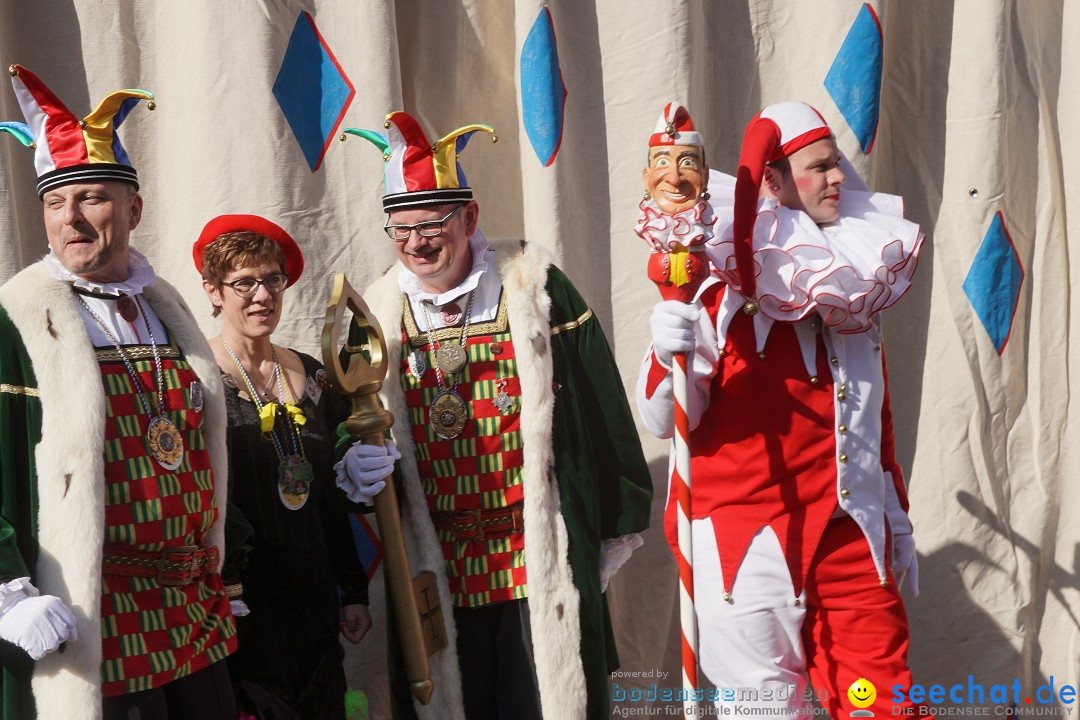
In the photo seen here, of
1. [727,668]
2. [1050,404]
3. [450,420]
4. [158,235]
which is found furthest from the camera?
[1050,404]

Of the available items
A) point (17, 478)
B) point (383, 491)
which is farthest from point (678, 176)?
point (17, 478)

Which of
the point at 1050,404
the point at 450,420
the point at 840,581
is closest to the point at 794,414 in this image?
the point at 840,581

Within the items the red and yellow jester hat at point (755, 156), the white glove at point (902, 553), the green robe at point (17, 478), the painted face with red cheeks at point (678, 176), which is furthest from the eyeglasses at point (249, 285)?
the white glove at point (902, 553)

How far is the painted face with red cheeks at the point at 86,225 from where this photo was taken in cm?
227

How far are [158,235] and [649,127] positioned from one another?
55.9 inches

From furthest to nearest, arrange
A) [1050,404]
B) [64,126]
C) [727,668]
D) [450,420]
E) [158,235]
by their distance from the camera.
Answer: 1. [1050,404]
2. [158,235]
3. [450,420]
4. [727,668]
5. [64,126]

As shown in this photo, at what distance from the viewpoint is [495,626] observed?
111 inches

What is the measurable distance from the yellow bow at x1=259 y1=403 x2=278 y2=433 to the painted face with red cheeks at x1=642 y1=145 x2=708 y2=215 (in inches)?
40.1

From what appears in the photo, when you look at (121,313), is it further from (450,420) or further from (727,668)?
(727,668)

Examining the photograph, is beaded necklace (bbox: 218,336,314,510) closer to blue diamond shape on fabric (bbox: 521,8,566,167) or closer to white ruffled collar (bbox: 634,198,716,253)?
white ruffled collar (bbox: 634,198,716,253)

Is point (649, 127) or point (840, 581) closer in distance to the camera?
point (840, 581)

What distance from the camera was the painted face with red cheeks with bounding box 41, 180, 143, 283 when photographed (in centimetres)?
227

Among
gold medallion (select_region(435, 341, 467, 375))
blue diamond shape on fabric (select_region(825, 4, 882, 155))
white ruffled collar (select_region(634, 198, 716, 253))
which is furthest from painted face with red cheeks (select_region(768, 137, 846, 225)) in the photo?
blue diamond shape on fabric (select_region(825, 4, 882, 155))

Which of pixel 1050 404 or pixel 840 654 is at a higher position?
pixel 1050 404
